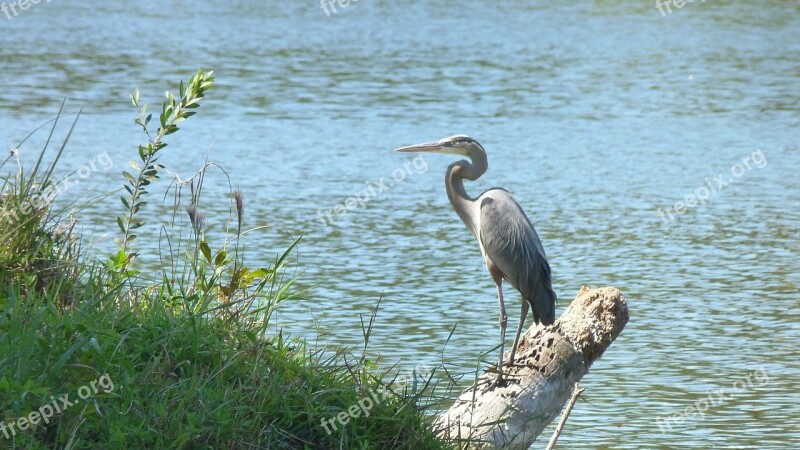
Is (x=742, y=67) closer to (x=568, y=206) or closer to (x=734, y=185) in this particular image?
(x=734, y=185)

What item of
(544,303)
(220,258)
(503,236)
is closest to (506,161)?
(503,236)

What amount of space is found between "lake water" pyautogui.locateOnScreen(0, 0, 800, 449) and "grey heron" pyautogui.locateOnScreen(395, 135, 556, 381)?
1.54 ft

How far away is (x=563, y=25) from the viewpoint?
25.1 meters

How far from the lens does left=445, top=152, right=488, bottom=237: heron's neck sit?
21.2ft

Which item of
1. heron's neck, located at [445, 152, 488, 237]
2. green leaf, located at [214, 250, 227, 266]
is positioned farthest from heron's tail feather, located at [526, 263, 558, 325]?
green leaf, located at [214, 250, 227, 266]

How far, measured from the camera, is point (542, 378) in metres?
5.91

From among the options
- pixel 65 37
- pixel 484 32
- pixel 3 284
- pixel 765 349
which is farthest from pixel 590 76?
pixel 3 284

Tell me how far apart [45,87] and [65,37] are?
5.48 metres

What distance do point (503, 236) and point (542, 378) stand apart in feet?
2.45

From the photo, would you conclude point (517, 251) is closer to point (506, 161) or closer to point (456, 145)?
point (456, 145)

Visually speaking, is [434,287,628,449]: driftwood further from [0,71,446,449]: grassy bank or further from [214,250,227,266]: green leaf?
[214,250,227,266]: green leaf

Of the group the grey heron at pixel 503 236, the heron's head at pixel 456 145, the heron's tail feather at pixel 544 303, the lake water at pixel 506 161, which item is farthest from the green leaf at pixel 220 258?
the heron's tail feather at pixel 544 303

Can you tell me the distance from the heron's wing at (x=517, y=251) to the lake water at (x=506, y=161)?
46cm

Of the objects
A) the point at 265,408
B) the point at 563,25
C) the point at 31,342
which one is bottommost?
the point at 563,25
